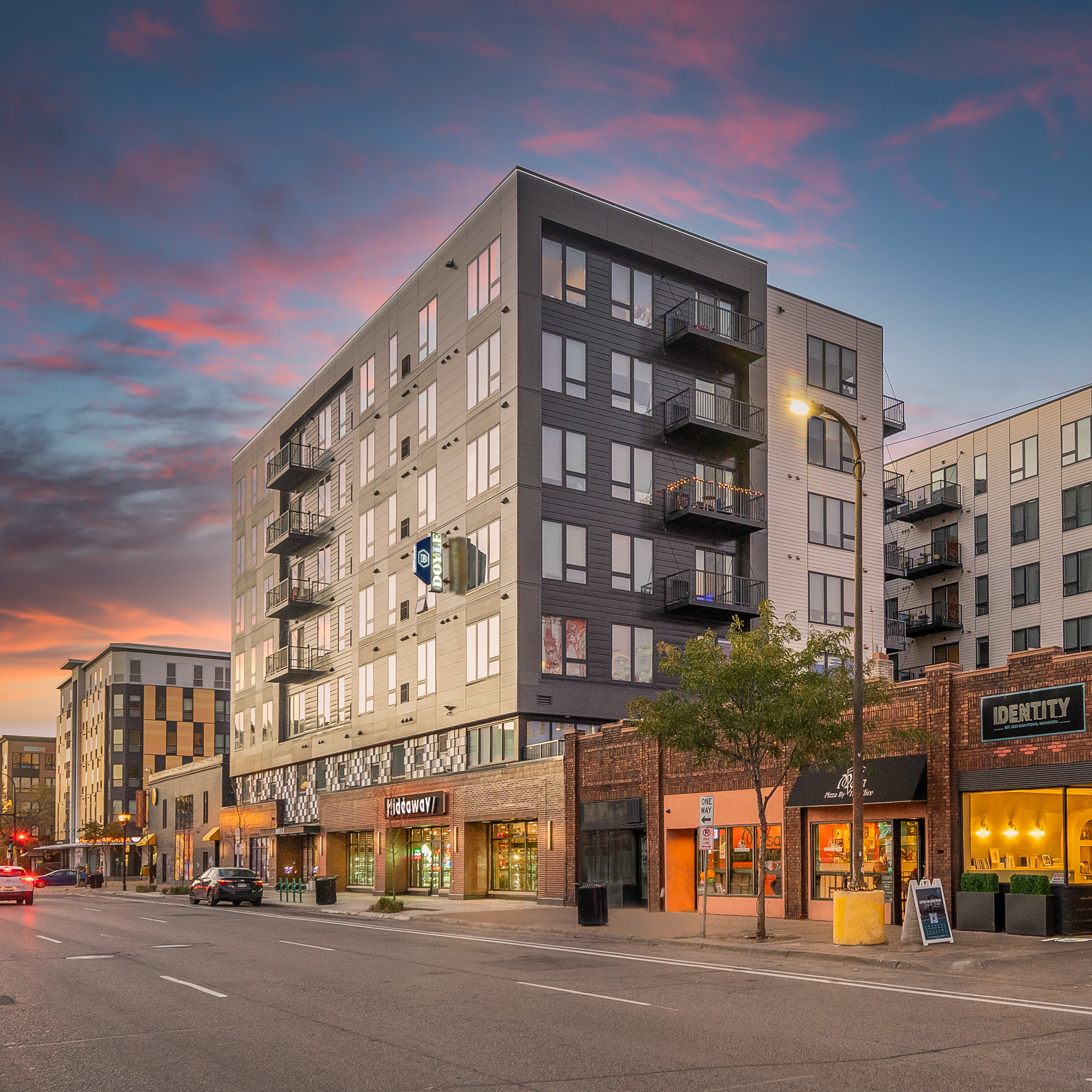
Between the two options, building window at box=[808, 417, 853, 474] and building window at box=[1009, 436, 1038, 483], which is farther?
building window at box=[1009, 436, 1038, 483]

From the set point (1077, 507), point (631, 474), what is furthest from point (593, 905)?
point (1077, 507)

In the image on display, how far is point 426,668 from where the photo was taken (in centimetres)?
4872

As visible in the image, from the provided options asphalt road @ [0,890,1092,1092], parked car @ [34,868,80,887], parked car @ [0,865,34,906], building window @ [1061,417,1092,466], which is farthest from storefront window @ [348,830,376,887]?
parked car @ [34,868,80,887]

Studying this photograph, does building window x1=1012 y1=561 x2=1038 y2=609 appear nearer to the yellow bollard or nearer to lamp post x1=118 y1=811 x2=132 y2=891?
the yellow bollard

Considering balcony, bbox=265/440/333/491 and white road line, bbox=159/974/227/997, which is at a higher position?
balcony, bbox=265/440/333/491

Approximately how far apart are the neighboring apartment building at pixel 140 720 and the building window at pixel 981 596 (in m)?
79.6

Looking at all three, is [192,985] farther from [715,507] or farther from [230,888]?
[715,507]

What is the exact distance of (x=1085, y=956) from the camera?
19625 mm

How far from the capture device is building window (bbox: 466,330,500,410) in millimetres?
44562

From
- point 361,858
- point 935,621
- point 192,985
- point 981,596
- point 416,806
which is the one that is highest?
point 981,596

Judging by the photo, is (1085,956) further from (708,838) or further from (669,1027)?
(669,1027)

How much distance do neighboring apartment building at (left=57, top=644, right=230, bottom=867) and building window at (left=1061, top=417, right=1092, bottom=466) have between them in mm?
85913

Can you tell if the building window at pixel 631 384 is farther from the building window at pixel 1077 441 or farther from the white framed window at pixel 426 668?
the building window at pixel 1077 441

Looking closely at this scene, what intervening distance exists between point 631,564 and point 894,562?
699 inches
